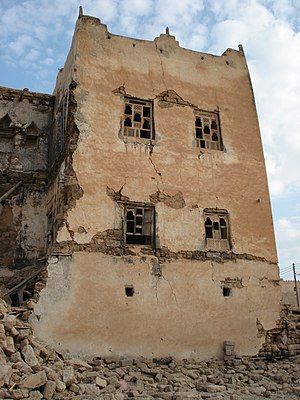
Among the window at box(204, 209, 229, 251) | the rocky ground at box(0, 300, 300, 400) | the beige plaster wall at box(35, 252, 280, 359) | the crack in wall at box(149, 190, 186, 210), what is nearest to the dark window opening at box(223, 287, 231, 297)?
the beige plaster wall at box(35, 252, 280, 359)

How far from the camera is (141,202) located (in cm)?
1038

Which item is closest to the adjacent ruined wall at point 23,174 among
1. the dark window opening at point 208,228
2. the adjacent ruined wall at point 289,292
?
the dark window opening at point 208,228

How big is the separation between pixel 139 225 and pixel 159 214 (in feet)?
1.93

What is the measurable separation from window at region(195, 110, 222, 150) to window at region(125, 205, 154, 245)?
2.77 metres

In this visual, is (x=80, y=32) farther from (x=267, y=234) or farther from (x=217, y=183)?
(x=267, y=234)

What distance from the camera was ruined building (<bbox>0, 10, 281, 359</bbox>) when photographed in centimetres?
936

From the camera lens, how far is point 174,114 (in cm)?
1171

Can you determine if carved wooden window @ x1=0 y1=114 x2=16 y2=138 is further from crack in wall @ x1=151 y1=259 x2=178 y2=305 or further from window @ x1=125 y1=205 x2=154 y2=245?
crack in wall @ x1=151 y1=259 x2=178 y2=305

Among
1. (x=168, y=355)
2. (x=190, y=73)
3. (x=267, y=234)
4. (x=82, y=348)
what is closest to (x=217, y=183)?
(x=267, y=234)

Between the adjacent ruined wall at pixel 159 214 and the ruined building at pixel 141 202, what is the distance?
3 cm

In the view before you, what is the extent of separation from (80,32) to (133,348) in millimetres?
8530

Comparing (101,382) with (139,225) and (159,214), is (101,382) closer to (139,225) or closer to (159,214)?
(139,225)

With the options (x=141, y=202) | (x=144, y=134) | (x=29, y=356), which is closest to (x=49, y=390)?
(x=29, y=356)

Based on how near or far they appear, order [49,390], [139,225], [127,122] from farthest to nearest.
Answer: [127,122]
[139,225]
[49,390]
